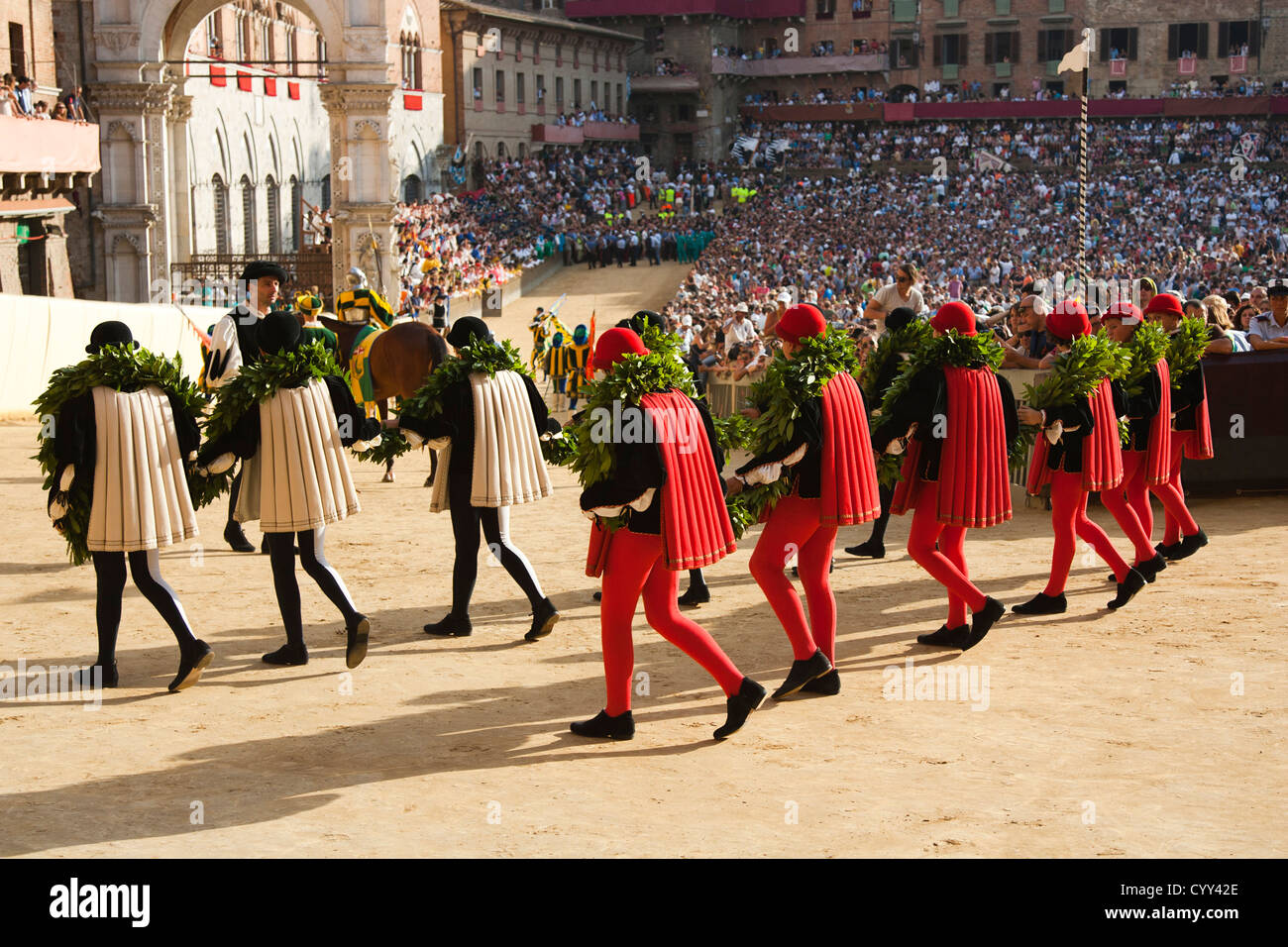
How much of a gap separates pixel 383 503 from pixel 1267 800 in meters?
9.67

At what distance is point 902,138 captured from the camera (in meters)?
59.3

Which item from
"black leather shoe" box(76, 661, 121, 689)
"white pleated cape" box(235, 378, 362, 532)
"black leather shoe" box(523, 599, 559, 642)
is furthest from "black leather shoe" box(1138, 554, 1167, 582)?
"black leather shoe" box(76, 661, 121, 689)

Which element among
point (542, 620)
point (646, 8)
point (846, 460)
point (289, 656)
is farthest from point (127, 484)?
point (646, 8)

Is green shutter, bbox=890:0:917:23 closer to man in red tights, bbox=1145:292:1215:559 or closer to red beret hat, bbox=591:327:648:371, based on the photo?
man in red tights, bbox=1145:292:1215:559

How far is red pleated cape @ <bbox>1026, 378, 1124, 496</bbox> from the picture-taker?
9.51m

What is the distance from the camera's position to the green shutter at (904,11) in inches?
2643

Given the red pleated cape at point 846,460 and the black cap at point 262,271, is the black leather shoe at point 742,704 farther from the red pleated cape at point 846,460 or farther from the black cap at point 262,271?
the black cap at point 262,271

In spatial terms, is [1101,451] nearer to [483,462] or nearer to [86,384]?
[483,462]

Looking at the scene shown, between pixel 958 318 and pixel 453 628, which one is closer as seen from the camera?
pixel 958 318

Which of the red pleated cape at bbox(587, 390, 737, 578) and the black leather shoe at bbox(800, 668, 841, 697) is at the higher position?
the red pleated cape at bbox(587, 390, 737, 578)

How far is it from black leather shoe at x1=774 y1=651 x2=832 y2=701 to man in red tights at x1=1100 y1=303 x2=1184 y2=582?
3.24 metres

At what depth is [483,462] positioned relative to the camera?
9.02 metres

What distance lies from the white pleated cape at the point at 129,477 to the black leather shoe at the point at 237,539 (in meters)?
3.69

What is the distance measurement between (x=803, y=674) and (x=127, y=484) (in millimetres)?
3683
